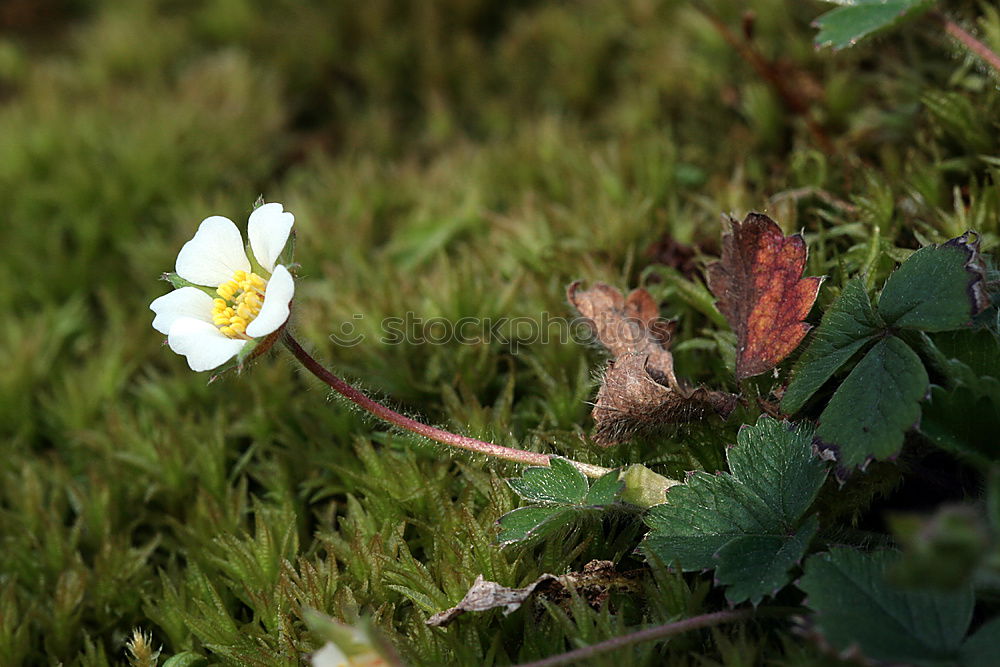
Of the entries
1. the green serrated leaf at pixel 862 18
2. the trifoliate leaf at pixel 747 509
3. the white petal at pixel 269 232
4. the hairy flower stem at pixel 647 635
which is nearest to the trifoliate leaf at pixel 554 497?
the trifoliate leaf at pixel 747 509

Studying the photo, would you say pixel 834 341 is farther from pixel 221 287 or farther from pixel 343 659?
pixel 221 287

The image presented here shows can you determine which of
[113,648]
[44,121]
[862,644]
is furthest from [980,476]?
[44,121]

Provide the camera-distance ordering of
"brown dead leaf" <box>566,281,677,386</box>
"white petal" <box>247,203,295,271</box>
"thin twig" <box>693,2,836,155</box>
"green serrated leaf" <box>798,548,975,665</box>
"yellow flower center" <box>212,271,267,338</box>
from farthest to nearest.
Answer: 1. "thin twig" <box>693,2,836,155</box>
2. "brown dead leaf" <box>566,281,677,386</box>
3. "yellow flower center" <box>212,271,267,338</box>
4. "white petal" <box>247,203,295,271</box>
5. "green serrated leaf" <box>798,548,975,665</box>

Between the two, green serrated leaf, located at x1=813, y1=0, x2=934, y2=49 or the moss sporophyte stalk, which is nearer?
the moss sporophyte stalk

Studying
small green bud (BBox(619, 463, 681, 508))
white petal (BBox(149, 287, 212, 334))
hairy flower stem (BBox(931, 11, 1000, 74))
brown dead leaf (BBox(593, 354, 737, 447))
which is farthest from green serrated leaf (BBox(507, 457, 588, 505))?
hairy flower stem (BBox(931, 11, 1000, 74))

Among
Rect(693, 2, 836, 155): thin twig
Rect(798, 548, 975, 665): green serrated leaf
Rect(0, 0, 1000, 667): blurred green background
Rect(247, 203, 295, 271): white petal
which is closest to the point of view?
Rect(798, 548, 975, 665): green serrated leaf

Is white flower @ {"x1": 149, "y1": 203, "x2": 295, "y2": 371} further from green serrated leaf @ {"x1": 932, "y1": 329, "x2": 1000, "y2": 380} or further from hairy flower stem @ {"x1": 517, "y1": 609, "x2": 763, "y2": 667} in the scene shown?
green serrated leaf @ {"x1": 932, "y1": 329, "x2": 1000, "y2": 380}

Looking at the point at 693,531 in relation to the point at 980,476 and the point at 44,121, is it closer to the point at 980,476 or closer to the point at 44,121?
the point at 980,476

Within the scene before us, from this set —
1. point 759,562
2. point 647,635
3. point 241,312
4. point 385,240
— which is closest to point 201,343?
point 241,312

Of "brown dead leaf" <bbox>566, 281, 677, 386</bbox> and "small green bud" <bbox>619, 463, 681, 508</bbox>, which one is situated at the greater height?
"brown dead leaf" <bbox>566, 281, 677, 386</bbox>
